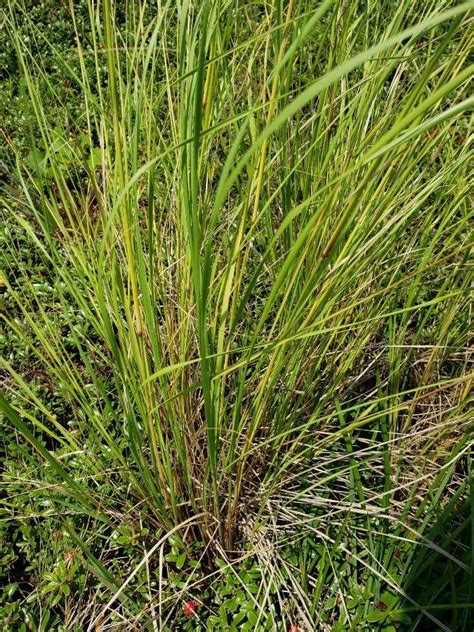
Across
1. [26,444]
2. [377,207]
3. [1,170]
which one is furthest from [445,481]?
[1,170]

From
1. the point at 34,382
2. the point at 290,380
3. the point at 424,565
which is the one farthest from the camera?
the point at 34,382

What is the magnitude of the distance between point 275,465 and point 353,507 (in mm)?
177

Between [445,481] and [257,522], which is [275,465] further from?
[445,481]

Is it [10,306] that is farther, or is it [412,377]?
[10,306]

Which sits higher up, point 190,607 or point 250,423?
point 250,423

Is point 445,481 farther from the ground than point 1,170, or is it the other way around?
point 1,170

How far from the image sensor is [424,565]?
46.4 inches

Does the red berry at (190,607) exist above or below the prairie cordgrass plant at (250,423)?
below

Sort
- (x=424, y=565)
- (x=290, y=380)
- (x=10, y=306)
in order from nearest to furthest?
(x=424, y=565)
(x=290, y=380)
(x=10, y=306)

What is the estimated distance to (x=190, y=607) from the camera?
1.28 metres

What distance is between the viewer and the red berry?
Answer: 127 centimetres

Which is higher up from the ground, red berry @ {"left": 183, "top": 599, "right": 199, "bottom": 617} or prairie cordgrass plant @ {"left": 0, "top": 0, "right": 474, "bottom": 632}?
prairie cordgrass plant @ {"left": 0, "top": 0, "right": 474, "bottom": 632}

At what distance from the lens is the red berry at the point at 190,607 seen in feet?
4.18

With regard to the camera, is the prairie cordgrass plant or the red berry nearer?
the prairie cordgrass plant
